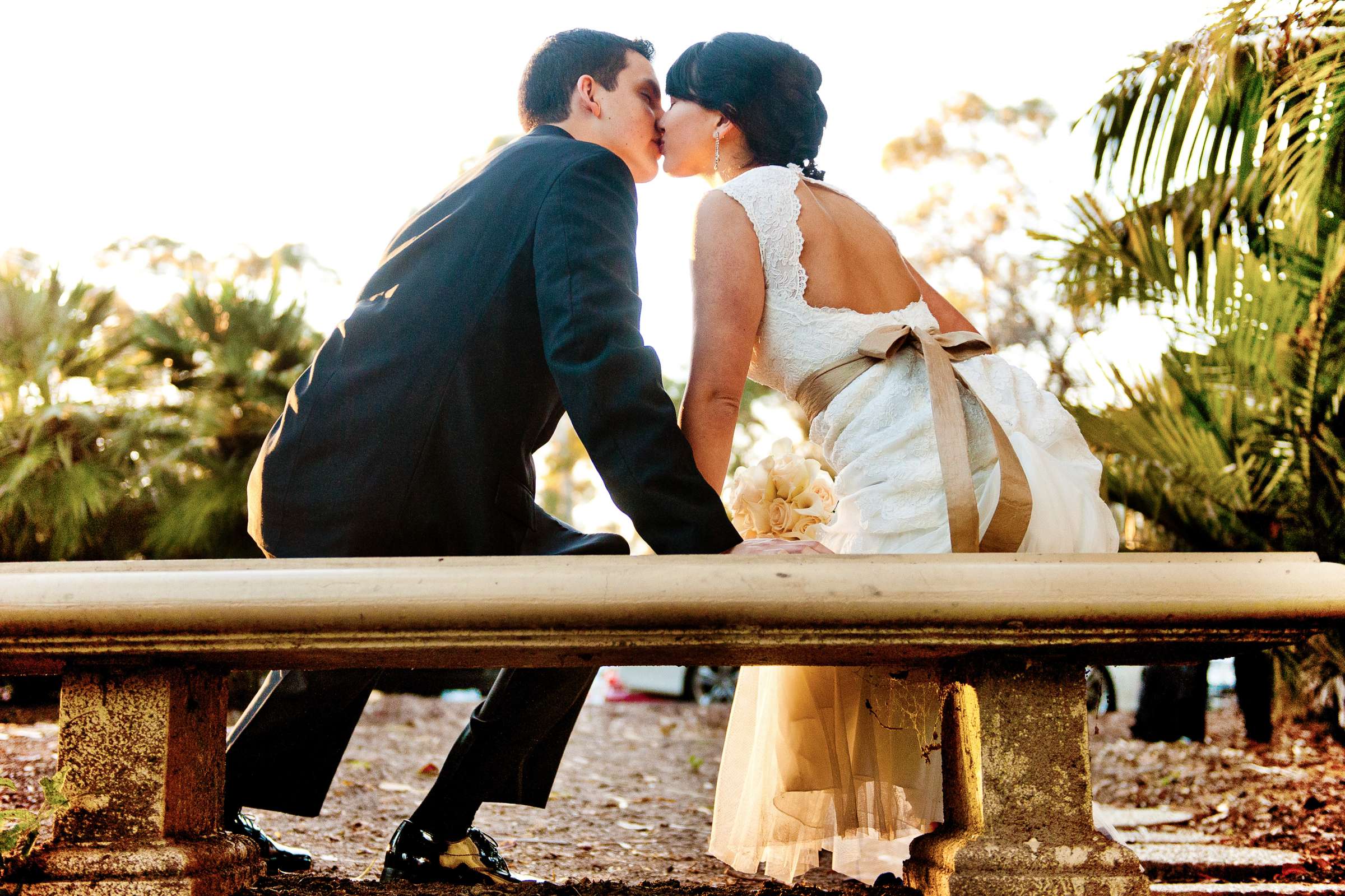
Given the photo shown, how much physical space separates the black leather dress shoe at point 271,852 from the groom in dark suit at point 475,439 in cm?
1

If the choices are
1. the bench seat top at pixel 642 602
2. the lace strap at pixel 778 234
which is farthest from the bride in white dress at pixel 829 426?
the bench seat top at pixel 642 602

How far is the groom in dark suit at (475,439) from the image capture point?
198 centimetres

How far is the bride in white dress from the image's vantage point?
2293 mm

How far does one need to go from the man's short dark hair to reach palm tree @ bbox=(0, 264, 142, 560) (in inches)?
230

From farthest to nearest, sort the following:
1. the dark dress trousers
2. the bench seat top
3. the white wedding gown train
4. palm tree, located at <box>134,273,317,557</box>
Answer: palm tree, located at <box>134,273,317,557</box>
the white wedding gown train
the dark dress trousers
the bench seat top

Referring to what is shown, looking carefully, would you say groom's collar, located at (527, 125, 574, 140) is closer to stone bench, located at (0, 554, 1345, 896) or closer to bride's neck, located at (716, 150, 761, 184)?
bride's neck, located at (716, 150, 761, 184)

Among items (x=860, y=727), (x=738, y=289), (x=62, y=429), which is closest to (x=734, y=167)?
(x=738, y=289)

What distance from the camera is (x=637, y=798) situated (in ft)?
18.3

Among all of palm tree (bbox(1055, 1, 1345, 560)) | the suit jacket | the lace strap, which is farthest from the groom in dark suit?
palm tree (bbox(1055, 1, 1345, 560))

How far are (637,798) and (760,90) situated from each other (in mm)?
3910

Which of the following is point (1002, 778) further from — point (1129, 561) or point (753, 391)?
point (753, 391)

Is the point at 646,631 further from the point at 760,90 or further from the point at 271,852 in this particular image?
the point at 760,90

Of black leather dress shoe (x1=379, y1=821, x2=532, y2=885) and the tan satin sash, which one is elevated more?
the tan satin sash

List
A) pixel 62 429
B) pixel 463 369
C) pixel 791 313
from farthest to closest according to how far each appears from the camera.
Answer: pixel 62 429
pixel 791 313
pixel 463 369
